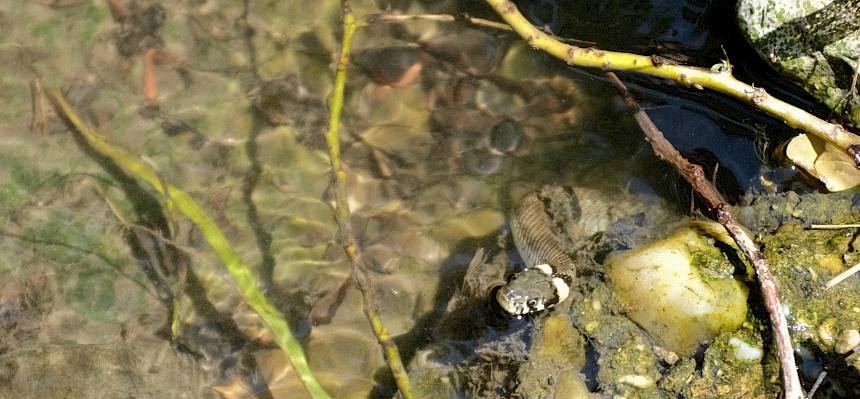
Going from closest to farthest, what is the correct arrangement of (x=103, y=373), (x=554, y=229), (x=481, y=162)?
(x=103, y=373) < (x=554, y=229) < (x=481, y=162)

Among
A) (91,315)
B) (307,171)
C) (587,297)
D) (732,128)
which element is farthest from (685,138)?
(91,315)

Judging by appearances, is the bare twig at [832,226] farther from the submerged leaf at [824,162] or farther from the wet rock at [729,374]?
the wet rock at [729,374]

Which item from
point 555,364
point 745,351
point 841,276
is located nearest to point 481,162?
point 555,364

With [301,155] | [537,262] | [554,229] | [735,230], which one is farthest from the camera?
[301,155]

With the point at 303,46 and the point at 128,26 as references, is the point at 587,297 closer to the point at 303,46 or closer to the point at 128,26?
the point at 303,46

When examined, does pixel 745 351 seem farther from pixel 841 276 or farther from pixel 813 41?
pixel 813 41

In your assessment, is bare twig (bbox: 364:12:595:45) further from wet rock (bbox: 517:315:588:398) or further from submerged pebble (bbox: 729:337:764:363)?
submerged pebble (bbox: 729:337:764:363)

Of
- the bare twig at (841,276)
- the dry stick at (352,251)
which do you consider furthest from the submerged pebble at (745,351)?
the dry stick at (352,251)
